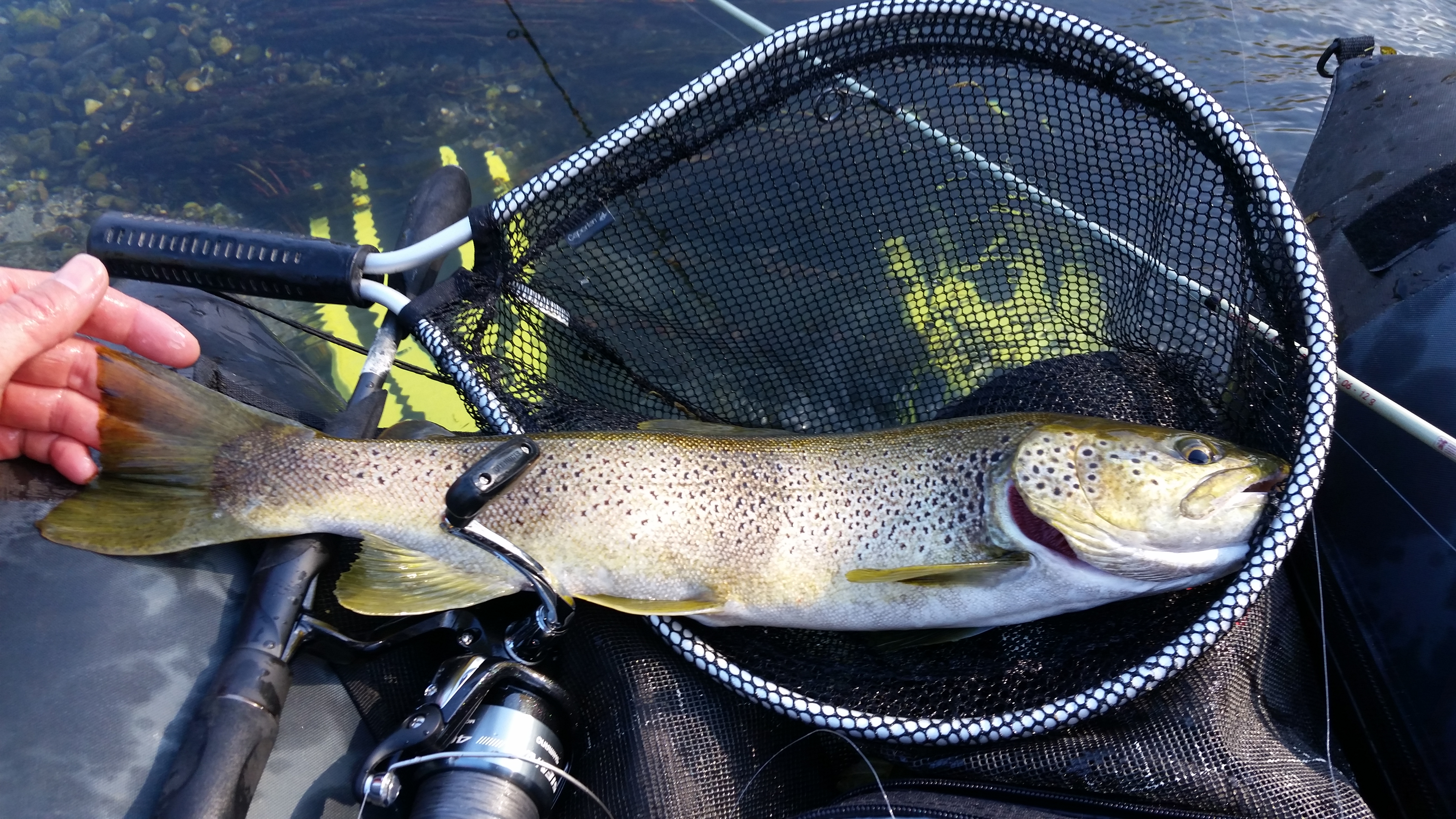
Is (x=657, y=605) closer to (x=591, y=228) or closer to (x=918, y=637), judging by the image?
(x=918, y=637)

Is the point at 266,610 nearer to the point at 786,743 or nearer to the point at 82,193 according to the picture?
the point at 786,743

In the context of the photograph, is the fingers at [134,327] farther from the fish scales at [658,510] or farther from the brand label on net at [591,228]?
the brand label on net at [591,228]

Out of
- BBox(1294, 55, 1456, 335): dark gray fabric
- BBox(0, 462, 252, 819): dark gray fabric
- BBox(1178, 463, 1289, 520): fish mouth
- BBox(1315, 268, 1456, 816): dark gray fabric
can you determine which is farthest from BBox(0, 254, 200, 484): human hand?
BBox(1294, 55, 1456, 335): dark gray fabric

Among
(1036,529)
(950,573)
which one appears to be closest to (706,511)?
(950,573)

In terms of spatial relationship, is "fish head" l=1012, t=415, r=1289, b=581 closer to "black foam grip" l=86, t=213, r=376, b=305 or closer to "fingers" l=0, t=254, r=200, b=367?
"black foam grip" l=86, t=213, r=376, b=305

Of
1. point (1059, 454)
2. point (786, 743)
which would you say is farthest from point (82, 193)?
point (1059, 454)
